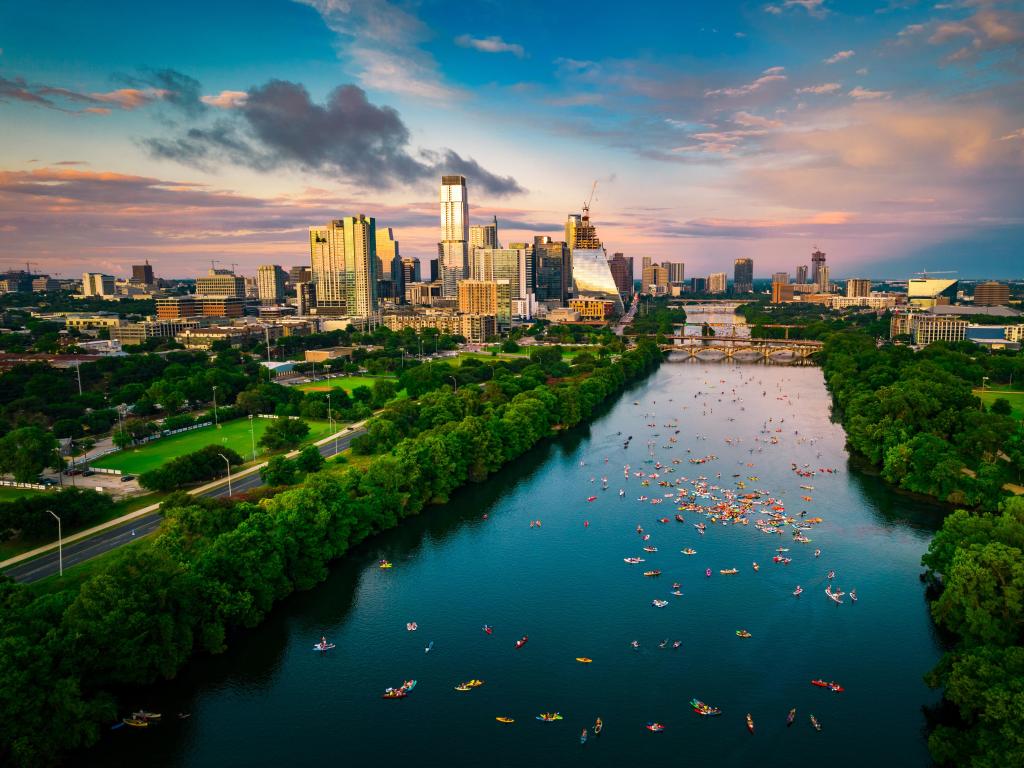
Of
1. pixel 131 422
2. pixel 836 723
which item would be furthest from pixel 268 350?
pixel 836 723

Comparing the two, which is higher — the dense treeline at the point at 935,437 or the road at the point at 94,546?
the dense treeline at the point at 935,437

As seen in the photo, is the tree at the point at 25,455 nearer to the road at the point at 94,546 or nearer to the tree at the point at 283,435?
the road at the point at 94,546

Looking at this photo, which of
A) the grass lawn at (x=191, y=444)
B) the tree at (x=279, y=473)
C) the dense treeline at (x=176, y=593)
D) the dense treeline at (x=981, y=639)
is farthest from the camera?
the grass lawn at (x=191, y=444)

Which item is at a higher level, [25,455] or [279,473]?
[25,455]

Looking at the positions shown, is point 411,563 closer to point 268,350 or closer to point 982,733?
point 982,733

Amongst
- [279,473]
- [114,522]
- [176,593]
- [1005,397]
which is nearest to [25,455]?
[114,522]

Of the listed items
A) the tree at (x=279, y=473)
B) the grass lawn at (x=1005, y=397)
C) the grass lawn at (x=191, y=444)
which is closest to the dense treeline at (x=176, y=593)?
the tree at (x=279, y=473)

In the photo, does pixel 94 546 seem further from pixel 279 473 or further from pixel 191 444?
pixel 191 444
